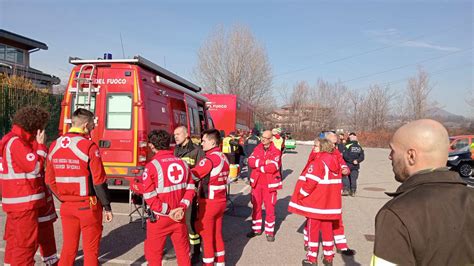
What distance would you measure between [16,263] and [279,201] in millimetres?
7194

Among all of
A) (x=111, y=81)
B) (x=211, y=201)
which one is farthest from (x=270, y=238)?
(x=111, y=81)

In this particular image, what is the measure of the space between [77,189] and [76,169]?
0.66 feet

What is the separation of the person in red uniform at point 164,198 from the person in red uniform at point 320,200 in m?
1.73

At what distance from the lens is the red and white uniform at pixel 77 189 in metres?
3.56

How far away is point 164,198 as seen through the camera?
3.63 metres

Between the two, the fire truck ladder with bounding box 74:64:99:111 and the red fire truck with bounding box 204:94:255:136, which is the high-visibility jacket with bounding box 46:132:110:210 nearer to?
the fire truck ladder with bounding box 74:64:99:111

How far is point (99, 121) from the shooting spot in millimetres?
7559

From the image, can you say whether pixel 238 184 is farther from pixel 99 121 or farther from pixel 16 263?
pixel 16 263

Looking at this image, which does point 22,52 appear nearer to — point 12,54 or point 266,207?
point 12,54

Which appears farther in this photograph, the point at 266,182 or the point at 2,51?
the point at 2,51

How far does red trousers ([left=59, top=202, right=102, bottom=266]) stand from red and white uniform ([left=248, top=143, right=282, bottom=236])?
10.6 feet

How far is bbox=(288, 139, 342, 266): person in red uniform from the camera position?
473 cm

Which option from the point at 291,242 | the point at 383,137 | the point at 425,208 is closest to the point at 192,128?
the point at 291,242

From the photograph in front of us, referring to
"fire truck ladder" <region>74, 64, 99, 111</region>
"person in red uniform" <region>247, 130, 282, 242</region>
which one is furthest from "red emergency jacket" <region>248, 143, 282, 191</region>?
"fire truck ladder" <region>74, 64, 99, 111</region>
